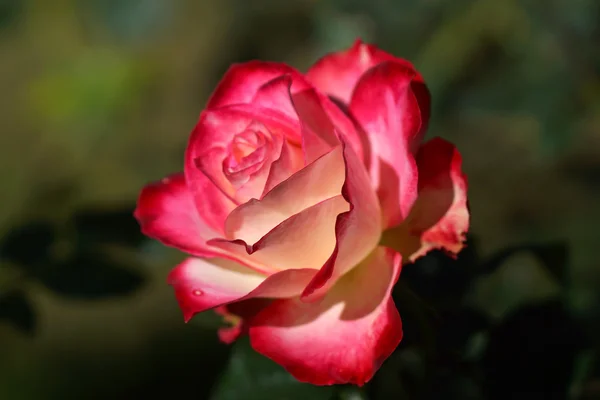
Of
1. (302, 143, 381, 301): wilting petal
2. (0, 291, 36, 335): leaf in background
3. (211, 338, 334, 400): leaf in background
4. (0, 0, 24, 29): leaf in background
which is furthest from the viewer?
(0, 0, 24, 29): leaf in background

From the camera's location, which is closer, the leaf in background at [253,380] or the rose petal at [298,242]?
the rose petal at [298,242]

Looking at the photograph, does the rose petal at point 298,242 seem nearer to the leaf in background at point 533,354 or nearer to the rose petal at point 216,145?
the rose petal at point 216,145

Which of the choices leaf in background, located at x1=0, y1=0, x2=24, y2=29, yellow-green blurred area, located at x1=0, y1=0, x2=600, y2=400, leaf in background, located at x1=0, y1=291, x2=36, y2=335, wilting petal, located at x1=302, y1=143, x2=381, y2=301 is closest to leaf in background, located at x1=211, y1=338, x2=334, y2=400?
yellow-green blurred area, located at x1=0, y1=0, x2=600, y2=400

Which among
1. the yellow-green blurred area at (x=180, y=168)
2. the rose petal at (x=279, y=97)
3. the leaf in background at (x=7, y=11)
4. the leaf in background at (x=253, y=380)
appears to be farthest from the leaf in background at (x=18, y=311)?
the leaf in background at (x=7, y=11)

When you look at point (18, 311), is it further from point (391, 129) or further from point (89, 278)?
point (391, 129)

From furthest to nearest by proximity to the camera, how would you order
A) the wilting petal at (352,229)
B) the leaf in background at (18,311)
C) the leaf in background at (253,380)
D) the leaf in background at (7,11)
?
the leaf in background at (7,11), the leaf in background at (18,311), the leaf in background at (253,380), the wilting petal at (352,229)

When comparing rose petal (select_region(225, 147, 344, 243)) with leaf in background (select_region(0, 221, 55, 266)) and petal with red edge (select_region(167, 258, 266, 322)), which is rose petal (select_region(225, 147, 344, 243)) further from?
leaf in background (select_region(0, 221, 55, 266))

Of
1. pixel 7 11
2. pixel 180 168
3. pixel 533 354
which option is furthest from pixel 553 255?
pixel 7 11
